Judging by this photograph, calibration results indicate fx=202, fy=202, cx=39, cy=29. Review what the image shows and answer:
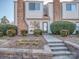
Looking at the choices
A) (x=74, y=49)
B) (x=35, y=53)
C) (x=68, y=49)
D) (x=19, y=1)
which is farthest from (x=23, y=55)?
(x=19, y=1)

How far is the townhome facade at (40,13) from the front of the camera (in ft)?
99.8

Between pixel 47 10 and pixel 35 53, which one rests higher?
pixel 47 10

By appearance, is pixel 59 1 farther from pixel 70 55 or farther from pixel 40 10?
pixel 70 55

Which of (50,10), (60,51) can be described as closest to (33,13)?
(50,10)

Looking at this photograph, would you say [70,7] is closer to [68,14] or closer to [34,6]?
[68,14]

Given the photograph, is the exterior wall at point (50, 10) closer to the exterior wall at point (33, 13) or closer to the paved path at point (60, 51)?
the exterior wall at point (33, 13)

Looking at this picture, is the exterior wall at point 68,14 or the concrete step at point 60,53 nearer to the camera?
the concrete step at point 60,53

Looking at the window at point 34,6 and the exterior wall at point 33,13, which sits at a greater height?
the window at point 34,6

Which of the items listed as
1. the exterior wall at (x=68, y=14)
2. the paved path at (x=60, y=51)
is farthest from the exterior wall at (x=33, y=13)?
the paved path at (x=60, y=51)

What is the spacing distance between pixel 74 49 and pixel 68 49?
1.83 metres

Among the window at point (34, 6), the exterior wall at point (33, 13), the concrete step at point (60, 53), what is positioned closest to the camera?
the concrete step at point (60, 53)

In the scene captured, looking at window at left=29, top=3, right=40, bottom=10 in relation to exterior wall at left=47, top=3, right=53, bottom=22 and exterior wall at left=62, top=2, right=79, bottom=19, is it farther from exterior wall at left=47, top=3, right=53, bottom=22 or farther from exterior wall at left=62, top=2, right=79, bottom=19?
exterior wall at left=62, top=2, right=79, bottom=19

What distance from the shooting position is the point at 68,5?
1229 inches

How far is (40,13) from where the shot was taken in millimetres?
30922
